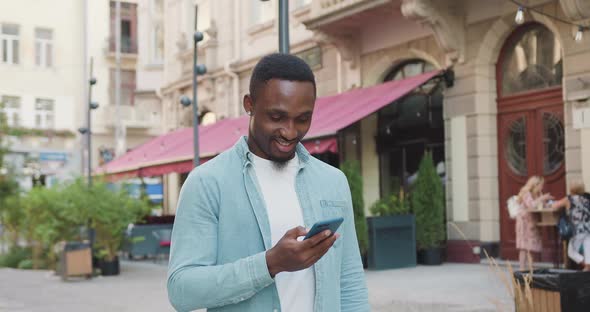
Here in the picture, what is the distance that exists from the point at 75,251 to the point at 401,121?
6.87 m

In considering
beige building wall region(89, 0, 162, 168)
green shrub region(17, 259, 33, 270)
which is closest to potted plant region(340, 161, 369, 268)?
green shrub region(17, 259, 33, 270)

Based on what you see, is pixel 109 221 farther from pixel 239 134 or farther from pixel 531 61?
pixel 531 61

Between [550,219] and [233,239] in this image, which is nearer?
[233,239]

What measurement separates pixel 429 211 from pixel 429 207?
0.07 m

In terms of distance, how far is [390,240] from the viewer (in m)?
14.1

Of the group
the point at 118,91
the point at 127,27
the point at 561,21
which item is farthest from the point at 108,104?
the point at 561,21

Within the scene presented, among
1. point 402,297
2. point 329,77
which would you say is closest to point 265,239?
point 402,297

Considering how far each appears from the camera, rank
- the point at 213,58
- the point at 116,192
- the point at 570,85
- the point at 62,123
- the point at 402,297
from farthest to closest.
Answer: the point at 62,123
the point at 213,58
the point at 116,192
the point at 570,85
the point at 402,297

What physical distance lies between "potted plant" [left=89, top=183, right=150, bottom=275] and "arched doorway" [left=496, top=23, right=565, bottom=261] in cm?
695

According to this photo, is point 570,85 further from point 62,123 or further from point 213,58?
point 62,123

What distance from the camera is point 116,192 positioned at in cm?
1557

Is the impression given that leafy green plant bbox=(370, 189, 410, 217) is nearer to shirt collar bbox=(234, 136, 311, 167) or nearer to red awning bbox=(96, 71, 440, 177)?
red awning bbox=(96, 71, 440, 177)

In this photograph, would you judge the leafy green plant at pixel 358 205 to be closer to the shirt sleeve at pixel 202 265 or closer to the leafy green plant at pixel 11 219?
the leafy green plant at pixel 11 219

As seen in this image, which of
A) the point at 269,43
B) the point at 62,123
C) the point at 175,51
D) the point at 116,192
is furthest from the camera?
the point at 62,123
